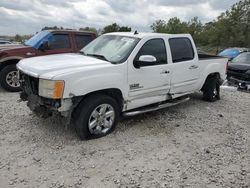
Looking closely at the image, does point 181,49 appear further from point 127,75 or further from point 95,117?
point 95,117

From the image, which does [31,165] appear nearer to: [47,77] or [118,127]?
[47,77]

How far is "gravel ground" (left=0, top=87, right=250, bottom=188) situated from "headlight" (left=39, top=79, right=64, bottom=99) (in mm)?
877

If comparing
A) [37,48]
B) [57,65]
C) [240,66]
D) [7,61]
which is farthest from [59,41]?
[240,66]

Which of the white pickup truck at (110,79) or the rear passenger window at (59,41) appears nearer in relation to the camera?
the white pickup truck at (110,79)

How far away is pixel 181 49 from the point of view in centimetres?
615

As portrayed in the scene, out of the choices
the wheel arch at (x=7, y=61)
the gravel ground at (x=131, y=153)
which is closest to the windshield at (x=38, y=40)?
the wheel arch at (x=7, y=61)

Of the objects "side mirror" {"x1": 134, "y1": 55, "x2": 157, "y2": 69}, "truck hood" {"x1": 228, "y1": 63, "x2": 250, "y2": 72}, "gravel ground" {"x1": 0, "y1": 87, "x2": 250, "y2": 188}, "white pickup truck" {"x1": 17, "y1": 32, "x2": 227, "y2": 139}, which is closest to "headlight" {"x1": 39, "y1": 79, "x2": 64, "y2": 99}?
"white pickup truck" {"x1": 17, "y1": 32, "x2": 227, "y2": 139}

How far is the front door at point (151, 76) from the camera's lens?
504cm

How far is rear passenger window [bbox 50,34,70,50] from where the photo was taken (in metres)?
8.23

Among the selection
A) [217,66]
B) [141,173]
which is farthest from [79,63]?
[217,66]

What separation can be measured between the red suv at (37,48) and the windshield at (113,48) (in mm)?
2732

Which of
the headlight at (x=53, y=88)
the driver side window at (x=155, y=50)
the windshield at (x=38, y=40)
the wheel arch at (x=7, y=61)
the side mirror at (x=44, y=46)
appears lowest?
the headlight at (x=53, y=88)

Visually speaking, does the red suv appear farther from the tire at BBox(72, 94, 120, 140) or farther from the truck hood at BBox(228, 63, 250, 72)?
the truck hood at BBox(228, 63, 250, 72)

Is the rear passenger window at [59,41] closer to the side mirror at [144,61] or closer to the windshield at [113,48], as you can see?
the windshield at [113,48]
